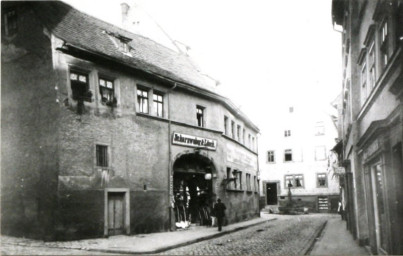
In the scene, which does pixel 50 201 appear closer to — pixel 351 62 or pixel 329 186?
pixel 351 62

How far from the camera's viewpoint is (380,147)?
345 inches

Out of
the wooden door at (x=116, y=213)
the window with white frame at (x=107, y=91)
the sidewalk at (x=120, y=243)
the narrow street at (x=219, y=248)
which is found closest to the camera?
the narrow street at (x=219, y=248)

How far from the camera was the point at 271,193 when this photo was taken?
153ft

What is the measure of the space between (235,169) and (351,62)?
13760mm

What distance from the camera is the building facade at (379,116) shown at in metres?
7.62

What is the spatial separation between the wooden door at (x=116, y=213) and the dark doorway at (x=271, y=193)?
104 feet

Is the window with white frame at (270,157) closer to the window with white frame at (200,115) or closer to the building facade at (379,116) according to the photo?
the window with white frame at (200,115)

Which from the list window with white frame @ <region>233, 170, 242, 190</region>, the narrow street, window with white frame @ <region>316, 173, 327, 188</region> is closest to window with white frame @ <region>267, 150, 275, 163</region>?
window with white frame @ <region>316, 173, 327, 188</region>

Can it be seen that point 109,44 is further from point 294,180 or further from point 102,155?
Answer: point 294,180

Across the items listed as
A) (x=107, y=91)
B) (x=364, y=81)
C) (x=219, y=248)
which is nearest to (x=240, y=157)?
(x=107, y=91)

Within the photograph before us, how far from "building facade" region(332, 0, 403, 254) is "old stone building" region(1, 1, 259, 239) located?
8667mm

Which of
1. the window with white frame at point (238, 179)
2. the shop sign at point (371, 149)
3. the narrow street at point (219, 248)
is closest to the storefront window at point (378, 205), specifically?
the shop sign at point (371, 149)

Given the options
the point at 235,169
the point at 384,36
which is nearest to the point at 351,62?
the point at 384,36

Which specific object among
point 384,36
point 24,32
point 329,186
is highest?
point 24,32
